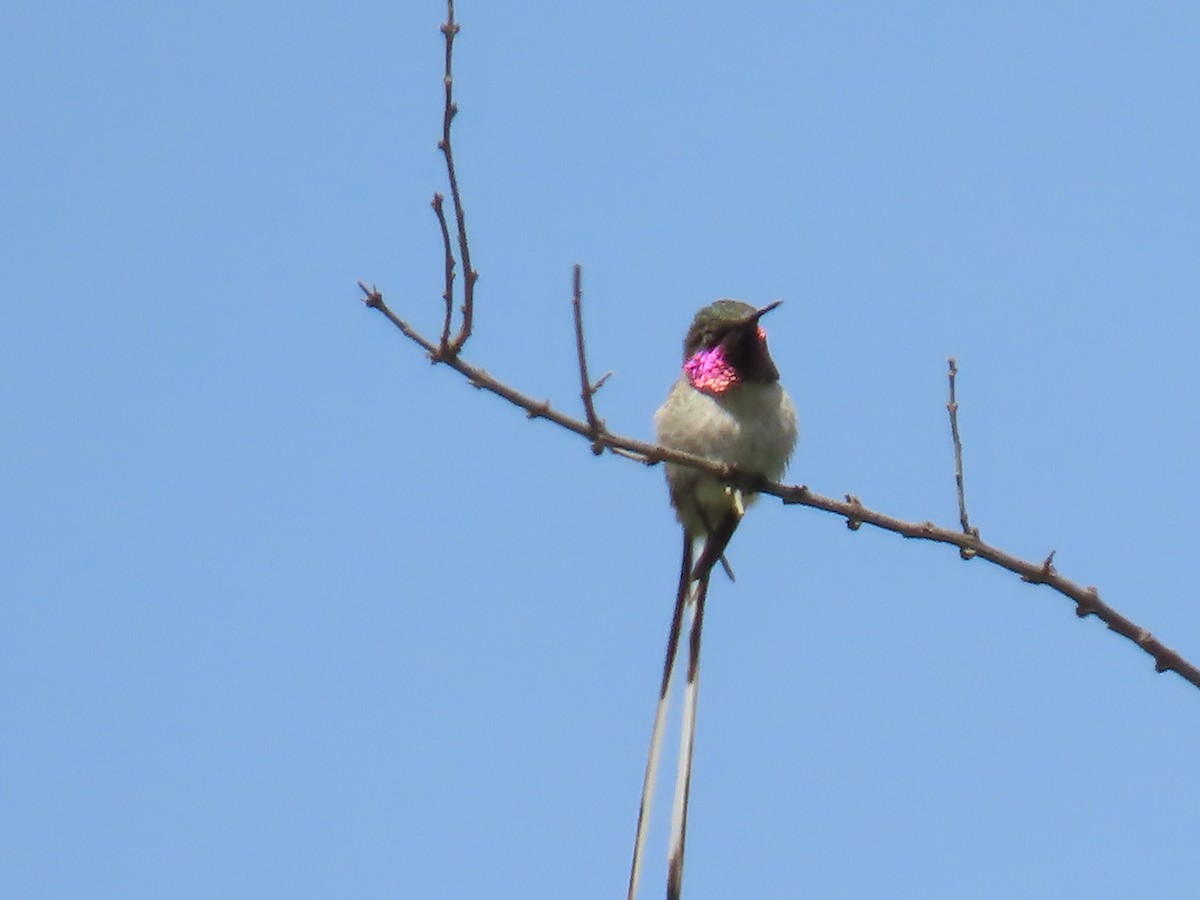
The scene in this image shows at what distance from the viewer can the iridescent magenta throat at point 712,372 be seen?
6.21 metres

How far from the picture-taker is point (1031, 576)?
364 centimetres

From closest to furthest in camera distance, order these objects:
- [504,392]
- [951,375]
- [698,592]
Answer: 1. [504,392]
2. [951,375]
3. [698,592]

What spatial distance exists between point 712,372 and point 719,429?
0.33 metres

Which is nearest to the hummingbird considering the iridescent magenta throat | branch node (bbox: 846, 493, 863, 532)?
the iridescent magenta throat

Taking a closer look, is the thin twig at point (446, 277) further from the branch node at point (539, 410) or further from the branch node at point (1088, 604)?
the branch node at point (1088, 604)

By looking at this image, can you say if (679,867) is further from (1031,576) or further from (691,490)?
(691,490)

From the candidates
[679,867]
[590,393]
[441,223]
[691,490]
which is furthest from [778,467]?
[441,223]

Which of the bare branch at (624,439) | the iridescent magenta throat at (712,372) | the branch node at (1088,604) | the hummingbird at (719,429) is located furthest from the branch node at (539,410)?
the iridescent magenta throat at (712,372)

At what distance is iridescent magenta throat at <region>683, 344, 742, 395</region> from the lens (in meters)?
6.21

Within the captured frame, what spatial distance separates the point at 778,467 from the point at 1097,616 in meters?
2.72

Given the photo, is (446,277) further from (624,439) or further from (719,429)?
(719,429)

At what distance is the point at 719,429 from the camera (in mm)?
6035

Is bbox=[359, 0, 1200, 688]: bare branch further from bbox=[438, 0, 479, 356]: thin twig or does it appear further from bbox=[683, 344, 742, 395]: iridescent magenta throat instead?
bbox=[683, 344, 742, 395]: iridescent magenta throat

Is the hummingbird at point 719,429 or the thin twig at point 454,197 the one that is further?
the hummingbird at point 719,429
